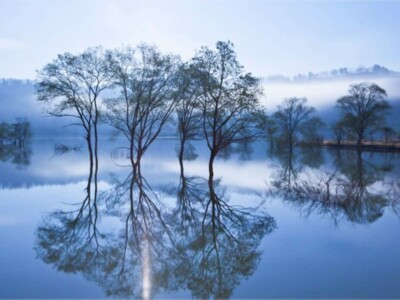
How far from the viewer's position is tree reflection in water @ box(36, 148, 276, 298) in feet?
23.8

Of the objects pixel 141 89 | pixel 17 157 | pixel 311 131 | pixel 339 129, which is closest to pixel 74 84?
pixel 141 89

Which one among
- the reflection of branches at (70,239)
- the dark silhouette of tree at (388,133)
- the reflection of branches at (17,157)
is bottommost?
the reflection of branches at (70,239)

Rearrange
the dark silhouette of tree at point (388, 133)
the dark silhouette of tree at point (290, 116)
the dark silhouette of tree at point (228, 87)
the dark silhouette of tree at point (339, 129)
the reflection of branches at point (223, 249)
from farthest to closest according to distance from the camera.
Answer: the dark silhouette of tree at point (290, 116)
the dark silhouette of tree at point (339, 129)
the dark silhouette of tree at point (388, 133)
the dark silhouette of tree at point (228, 87)
the reflection of branches at point (223, 249)

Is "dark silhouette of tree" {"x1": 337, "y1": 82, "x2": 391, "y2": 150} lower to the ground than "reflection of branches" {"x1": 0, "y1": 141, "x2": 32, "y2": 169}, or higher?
higher

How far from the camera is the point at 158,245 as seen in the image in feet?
31.9

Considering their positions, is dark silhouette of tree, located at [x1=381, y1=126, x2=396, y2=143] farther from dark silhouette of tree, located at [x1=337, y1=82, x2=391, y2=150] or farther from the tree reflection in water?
the tree reflection in water

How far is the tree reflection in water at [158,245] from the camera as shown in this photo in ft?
23.8

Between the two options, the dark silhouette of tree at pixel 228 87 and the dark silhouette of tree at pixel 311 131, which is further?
the dark silhouette of tree at pixel 311 131

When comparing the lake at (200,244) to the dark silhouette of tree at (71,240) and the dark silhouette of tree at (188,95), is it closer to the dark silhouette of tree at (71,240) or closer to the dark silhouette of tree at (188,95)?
the dark silhouette of tree at (71,240)

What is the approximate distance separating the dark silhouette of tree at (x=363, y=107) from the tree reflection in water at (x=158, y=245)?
200ft

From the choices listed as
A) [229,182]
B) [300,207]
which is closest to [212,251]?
[300,207]

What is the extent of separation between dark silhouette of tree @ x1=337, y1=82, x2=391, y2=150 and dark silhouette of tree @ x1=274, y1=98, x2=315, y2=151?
47.8ft

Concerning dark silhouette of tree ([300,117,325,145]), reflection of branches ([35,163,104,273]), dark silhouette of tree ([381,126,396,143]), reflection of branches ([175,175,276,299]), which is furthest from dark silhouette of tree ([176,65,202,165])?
dark silhouette of tree ([300,117,325,145])

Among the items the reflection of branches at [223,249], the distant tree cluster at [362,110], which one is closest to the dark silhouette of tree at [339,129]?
the distant tree cluster at [362,110]
